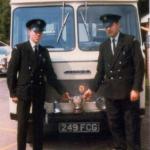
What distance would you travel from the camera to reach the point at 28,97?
7.32m

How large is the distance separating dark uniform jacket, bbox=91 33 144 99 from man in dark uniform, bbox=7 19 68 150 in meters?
0.91

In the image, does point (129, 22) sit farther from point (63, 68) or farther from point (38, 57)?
point (38, 57)

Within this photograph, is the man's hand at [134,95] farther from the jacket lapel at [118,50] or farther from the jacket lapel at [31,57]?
the jacket lapel at [31,57]

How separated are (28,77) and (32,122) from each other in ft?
2.31

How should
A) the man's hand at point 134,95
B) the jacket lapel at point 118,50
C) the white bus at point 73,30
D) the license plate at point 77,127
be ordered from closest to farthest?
the man's hand at point 134,95 → the jacket lapel at point 118,50 → the license plate at point 77,127 → the white bus at point 73,30

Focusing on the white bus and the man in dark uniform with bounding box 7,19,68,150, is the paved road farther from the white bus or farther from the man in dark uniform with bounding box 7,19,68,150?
the man in dark uniform with bounding box 7,19,68,150

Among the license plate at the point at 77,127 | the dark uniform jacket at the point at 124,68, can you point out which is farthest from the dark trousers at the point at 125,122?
the license plate at the point at 77,127

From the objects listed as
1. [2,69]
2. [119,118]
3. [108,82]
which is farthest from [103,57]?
[2,69]

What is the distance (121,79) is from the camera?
728 centimetres

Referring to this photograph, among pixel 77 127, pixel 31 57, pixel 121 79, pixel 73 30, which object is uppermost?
pixel 73 30

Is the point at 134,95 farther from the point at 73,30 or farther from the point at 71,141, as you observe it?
the point at 71,141

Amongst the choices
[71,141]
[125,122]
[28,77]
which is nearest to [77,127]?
[125,122]

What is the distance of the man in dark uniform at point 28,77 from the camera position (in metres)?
7.30

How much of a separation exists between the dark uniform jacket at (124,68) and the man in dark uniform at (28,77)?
0.91m
